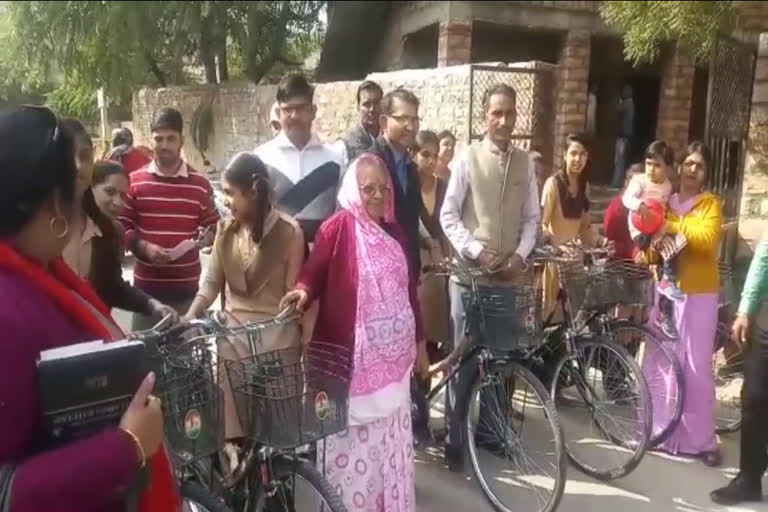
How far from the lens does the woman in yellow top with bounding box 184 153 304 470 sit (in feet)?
8.39

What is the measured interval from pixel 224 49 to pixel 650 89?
1.15 m

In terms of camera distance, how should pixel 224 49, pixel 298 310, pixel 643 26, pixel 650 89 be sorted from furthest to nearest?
pixel 298 310
pixel 650 89
pixel 643 26
pixel 224 49

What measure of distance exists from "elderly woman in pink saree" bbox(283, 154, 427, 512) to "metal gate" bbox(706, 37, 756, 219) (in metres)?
1.93

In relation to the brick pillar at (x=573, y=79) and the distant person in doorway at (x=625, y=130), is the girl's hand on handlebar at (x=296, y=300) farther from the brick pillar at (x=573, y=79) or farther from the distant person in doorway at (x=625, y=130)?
the distant person in doorway at (x=625, y=130)

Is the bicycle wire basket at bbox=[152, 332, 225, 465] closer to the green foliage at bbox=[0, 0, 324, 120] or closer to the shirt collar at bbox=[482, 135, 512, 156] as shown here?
the green foliage at bbox=[0, 0, 324, 120]

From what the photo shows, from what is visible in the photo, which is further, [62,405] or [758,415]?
[758,415]

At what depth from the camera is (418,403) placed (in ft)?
12.1

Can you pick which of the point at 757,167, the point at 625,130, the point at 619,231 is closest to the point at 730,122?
the point at 757,167

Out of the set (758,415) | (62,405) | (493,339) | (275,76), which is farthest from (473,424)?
(62,405)

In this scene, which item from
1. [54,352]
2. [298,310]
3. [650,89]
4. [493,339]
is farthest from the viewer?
[493,339]

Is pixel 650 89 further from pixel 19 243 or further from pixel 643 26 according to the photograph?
pixel 19 243

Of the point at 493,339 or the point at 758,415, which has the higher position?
the point at 493,339

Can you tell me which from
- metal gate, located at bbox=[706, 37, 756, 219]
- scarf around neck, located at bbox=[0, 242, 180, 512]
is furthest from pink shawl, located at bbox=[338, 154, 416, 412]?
metal gate, located at bbox=[706, 37, 756, 219]

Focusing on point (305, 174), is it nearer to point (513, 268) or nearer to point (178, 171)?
point (178, 171)
